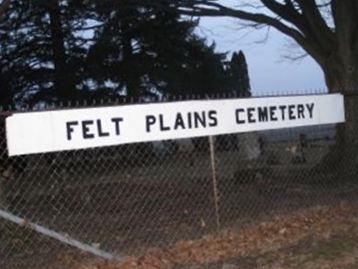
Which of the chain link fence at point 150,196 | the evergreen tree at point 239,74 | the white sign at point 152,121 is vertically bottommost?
the chain link fence at point 150,196

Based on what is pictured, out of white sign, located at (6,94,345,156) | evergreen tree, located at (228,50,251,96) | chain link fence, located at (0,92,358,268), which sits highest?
white sign, located at (6,94,345,156)

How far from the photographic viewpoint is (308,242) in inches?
373

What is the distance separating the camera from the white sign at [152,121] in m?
8.08

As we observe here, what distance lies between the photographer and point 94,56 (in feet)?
97.0

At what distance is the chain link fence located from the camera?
9844 millimetres

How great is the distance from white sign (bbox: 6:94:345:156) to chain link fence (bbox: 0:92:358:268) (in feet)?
1.49

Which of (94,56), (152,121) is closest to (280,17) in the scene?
(152,121)

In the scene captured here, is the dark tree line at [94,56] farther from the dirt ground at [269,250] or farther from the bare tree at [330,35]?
the dirt ground at [269,250]

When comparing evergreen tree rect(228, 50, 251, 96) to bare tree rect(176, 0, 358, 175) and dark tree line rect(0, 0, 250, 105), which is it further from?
bare tree rect(176, 0, 358, 175)

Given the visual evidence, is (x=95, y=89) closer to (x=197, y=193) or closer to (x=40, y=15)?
(x=40, y=15)

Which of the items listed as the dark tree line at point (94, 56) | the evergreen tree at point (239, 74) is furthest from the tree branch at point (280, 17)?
the evergreen tree at point (239, 74)

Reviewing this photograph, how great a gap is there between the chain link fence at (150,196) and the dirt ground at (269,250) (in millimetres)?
338

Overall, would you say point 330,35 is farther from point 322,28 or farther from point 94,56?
point 94,56

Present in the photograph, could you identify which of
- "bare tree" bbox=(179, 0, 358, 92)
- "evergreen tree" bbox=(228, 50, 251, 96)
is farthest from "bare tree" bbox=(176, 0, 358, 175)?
"evergreen tree" bbox=(228, 50, 251, 96)
